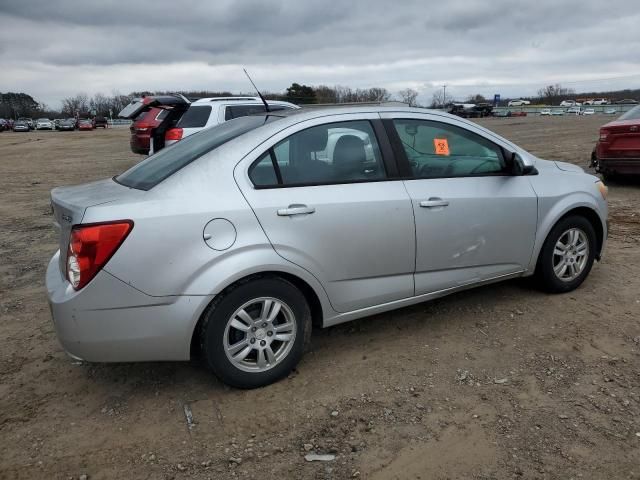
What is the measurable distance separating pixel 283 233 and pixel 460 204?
4.49 feet

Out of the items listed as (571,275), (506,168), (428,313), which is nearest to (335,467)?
(428,313)

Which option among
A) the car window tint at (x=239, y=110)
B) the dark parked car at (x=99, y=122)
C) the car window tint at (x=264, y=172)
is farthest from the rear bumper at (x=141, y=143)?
the dark parked car at (x=99, y=122)

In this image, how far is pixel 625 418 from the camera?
2920 millimetres

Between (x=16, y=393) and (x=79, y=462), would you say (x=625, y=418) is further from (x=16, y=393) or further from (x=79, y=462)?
(x=16, y=393)

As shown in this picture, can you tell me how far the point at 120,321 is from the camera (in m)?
2.91

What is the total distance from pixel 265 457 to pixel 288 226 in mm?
1264

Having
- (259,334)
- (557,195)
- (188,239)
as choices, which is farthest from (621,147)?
(188,239)

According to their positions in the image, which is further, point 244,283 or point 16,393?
point 16,393

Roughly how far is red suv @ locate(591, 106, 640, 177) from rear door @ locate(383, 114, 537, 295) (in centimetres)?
560

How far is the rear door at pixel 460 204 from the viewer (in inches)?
147

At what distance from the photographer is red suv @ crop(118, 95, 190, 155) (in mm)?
7205

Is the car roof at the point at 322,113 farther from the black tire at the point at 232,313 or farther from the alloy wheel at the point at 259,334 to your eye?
the alloy wheel at the point at 259,334

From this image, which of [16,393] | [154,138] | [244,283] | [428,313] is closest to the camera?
[244,283]

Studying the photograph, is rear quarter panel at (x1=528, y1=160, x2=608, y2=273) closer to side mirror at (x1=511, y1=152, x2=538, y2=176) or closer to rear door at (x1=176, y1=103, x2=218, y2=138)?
side mirror at (x1=511, y1=152, x2=538, y2=176)
